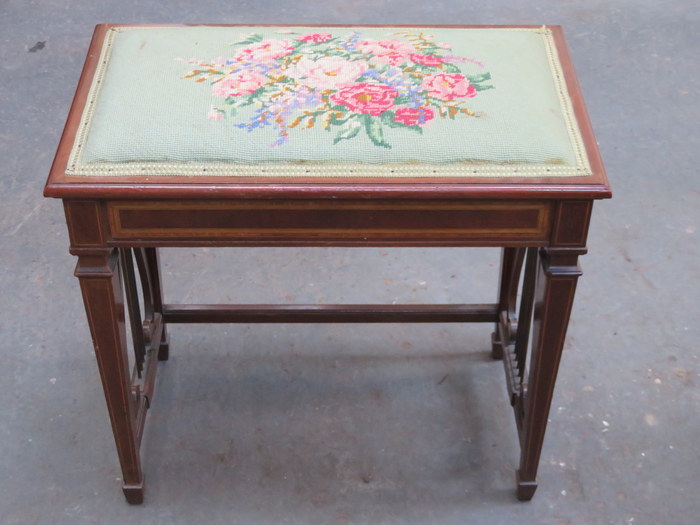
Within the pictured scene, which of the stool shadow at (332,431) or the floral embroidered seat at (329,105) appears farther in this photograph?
the stool shadow at (332,431)

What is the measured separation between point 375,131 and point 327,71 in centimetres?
24

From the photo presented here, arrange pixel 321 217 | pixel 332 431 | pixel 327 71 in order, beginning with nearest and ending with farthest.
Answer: pixel 321 217 → pixel 327 71 → pixel 332 431

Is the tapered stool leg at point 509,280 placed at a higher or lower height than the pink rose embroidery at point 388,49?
lower

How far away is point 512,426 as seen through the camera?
225 cm

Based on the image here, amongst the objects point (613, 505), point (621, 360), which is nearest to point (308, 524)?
point (613, 505)

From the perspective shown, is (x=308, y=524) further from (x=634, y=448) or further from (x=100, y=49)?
(x=100, y=49)

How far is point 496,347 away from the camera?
7.88 feet

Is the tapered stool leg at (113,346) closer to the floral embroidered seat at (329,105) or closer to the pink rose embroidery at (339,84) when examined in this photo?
the floral embroidered seat at (329,105)

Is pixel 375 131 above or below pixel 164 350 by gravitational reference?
above

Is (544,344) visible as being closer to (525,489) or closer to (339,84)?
(525,489)

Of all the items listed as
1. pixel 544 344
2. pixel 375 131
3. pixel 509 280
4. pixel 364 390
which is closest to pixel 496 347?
pixel 509 280

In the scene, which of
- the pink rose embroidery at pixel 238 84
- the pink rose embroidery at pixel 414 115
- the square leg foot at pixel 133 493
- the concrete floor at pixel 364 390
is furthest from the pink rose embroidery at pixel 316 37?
the square leg foot at pixel 133 493

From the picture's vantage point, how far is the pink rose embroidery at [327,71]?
180 centimetres

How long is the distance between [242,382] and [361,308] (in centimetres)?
34
